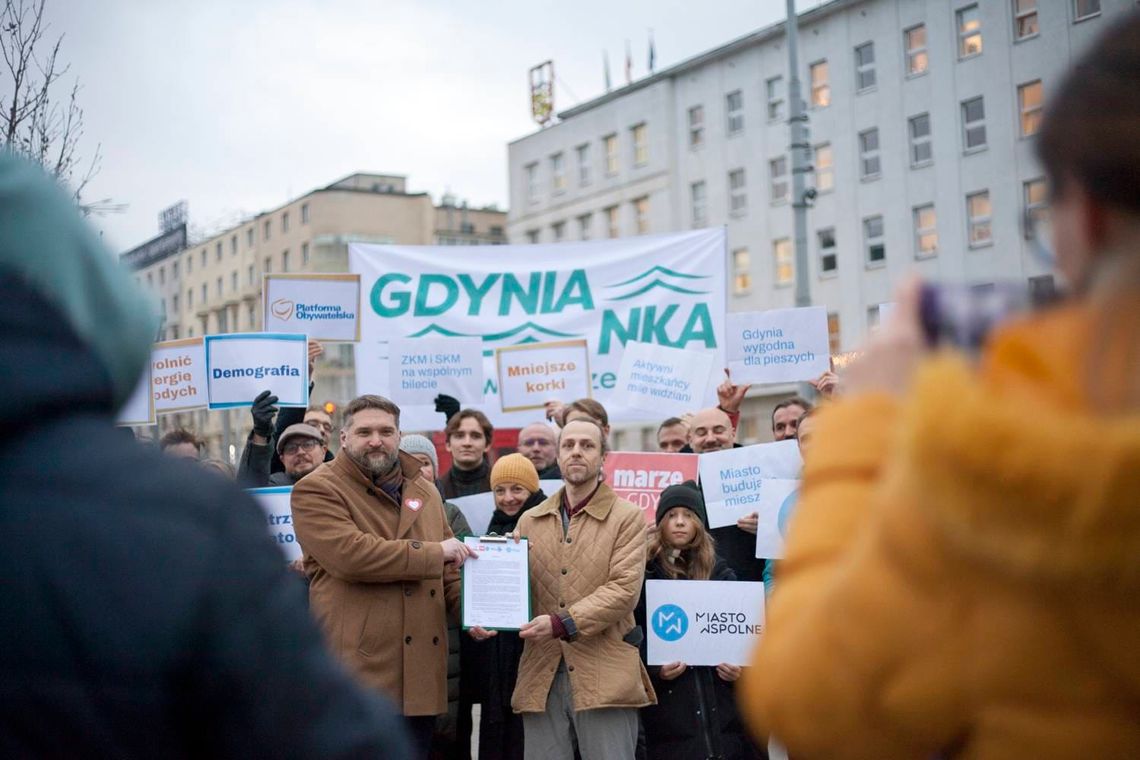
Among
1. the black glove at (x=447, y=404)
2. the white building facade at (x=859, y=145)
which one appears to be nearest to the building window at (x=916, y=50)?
the white building facade at (x=859, y=145)

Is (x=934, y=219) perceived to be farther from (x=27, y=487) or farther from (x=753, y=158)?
(x=27, y=487)

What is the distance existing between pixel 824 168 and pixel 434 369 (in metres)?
36.5

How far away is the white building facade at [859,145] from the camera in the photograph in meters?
39.2

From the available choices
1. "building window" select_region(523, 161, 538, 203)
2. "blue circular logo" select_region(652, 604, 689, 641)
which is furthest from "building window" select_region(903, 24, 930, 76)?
"blue circular logo" select_region(652, 604, 689, 641)

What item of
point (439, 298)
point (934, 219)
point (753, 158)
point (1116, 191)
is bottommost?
point (1116, 191)

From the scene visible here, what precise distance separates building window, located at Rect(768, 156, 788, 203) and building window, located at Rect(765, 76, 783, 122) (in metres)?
1.55

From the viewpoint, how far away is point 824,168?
44.9m

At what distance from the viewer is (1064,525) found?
3.99 feet

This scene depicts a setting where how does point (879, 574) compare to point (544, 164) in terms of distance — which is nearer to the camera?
point (879, 574)

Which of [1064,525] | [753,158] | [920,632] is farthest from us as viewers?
[753,158]

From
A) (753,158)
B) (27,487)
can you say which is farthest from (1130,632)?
(753,158)

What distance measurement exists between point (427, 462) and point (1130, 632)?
6597 millimetres

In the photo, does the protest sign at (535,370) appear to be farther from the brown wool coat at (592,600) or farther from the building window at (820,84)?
the building window at (820,84)

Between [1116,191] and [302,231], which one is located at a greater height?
[302,231]
